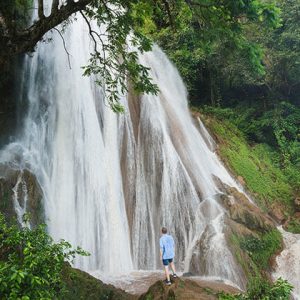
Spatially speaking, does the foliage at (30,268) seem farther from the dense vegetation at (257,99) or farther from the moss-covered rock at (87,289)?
the dense vegetation at (257,99)

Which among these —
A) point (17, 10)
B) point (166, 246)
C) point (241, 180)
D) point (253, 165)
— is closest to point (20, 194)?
point (166, 246)

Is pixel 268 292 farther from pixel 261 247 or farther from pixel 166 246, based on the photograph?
pixel 261 247

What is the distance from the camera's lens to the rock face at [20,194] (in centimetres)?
916

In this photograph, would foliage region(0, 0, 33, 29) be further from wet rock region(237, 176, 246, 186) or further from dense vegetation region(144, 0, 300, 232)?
wet rock region(237, 176, 246, 186)

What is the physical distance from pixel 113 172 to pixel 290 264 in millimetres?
6162

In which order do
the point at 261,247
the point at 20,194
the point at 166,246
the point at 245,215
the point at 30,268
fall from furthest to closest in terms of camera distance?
the point at 245,215 < the point at 261,247 < the point at 20,194 < the point at 166,246 < the point at 30,268

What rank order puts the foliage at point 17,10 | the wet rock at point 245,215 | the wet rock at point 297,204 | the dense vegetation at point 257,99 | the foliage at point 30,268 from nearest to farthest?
the foliage at point 30,268
the foliage at point 17,10
the wet rock at point 245,215
the wet rock at point 297,204
the dense vegetation at point 257,99

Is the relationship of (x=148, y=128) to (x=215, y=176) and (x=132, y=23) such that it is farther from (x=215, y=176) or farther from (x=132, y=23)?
(x=132, y=23)

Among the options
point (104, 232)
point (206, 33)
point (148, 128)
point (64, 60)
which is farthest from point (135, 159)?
point (206, 33)

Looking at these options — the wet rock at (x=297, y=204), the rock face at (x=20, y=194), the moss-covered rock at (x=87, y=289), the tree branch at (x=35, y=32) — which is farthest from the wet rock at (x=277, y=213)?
the tree branch at (x=35, y=32)

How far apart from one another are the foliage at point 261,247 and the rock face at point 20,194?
5804mm

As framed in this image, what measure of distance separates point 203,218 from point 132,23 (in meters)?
6.17

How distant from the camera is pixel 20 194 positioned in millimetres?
9523


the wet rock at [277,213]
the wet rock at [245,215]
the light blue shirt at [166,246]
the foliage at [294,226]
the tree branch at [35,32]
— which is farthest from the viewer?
the wet rock at [277,213]
